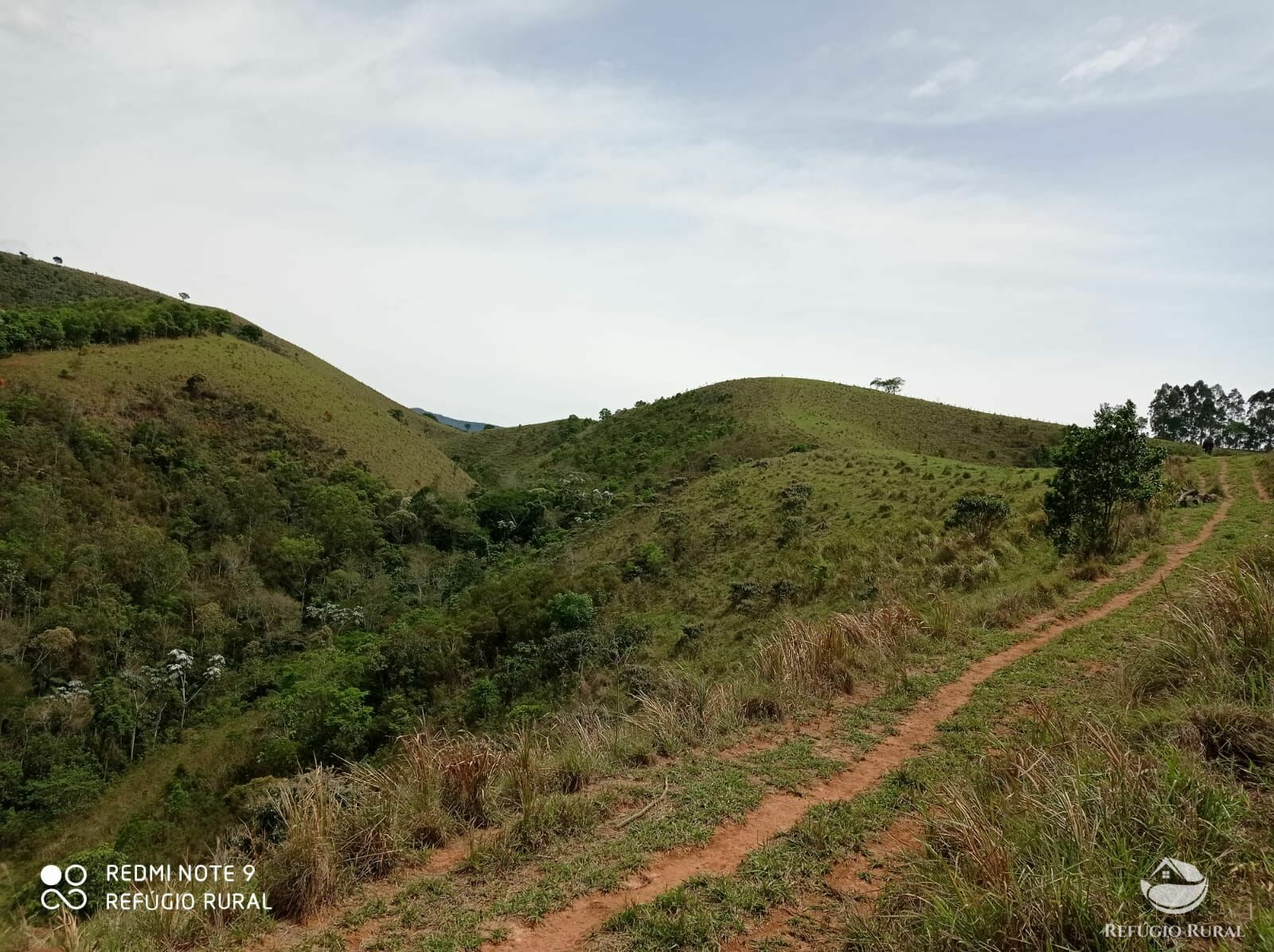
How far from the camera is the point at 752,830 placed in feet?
16.5

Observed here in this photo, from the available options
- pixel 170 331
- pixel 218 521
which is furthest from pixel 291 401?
pixel 218 521

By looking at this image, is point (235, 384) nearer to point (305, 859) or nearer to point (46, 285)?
point (46, 285)

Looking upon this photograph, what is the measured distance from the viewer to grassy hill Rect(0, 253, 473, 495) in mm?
48625

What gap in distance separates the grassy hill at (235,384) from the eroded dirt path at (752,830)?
5933 cm

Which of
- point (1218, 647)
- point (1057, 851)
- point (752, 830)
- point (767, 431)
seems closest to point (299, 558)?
point (767, 431)

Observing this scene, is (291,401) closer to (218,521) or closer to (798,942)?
(218,521)

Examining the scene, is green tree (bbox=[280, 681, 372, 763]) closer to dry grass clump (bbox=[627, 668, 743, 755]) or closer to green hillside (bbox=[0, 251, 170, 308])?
dry grass clump (bbox=[627, 668, 743, 755])

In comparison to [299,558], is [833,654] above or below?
above

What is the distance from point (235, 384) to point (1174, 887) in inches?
2758

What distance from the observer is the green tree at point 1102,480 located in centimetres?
1595

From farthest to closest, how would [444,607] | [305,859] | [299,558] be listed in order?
[299,558] < [444,607] < [305,859]

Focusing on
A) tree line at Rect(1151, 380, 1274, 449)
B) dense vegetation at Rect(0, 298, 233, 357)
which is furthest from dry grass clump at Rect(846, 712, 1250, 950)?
tree line at Rect(1151, 380, 1274, 449)

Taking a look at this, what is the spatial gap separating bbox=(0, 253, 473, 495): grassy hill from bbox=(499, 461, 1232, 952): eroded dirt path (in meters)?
59.3

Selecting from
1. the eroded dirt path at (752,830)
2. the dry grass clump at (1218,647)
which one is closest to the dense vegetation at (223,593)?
the eroded dirt path at (752,830)
